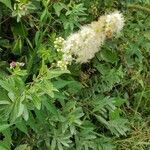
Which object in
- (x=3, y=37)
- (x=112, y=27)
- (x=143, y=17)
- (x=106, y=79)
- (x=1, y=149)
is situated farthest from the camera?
(x=143, y=17)

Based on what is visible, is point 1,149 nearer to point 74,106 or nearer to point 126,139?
point 74,106

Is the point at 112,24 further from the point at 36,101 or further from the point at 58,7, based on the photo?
the point at 36,101

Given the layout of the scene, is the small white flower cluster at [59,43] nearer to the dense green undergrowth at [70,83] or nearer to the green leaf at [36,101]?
the dense green undergrowth at [70,83]

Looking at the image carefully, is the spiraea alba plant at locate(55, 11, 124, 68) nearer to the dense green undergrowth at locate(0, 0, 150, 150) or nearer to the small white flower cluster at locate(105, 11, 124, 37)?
the small white flower cluster at locate(105, 11, 124, 37)

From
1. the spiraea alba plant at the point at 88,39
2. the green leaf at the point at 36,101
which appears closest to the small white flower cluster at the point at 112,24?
the spiraea alba plant at the point at 88,39

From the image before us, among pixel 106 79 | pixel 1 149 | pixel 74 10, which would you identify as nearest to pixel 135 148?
pixel 106 79

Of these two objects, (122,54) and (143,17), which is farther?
(143,17)

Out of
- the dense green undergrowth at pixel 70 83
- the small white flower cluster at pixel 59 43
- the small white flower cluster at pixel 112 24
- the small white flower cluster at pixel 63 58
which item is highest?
the small white flower cluster at pixel 112 24
